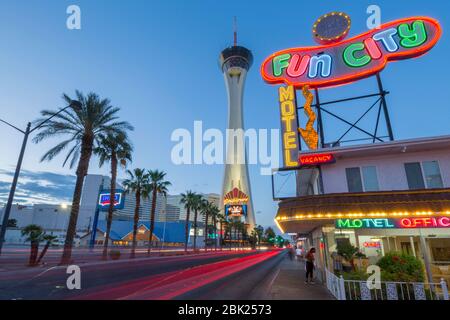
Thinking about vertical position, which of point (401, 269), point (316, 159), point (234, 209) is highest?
point (234, 209)

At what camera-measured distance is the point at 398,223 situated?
1105 centimetres

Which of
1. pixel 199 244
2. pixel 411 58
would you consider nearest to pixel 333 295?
pixel 411 58

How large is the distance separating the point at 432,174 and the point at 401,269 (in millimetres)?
6623

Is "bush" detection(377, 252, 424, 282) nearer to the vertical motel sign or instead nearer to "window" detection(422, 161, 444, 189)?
"window" detection(422, 161, 444, 189)

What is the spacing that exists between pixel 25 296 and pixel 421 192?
17545mm

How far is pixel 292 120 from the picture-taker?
16.4 metres

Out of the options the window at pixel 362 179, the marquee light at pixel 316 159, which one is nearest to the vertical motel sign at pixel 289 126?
the marquee light at pixel 316 159

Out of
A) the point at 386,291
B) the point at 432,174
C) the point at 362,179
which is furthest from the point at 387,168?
the point at 386,291

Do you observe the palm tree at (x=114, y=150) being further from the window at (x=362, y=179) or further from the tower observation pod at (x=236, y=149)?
the tower observation pod at (x=236, y=149)

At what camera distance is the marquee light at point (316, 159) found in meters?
14.0

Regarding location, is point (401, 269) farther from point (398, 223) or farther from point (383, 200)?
point (383, 200)

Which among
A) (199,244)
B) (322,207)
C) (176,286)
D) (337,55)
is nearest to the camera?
(322,207)

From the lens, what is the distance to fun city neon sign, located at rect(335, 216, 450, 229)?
10555mm
